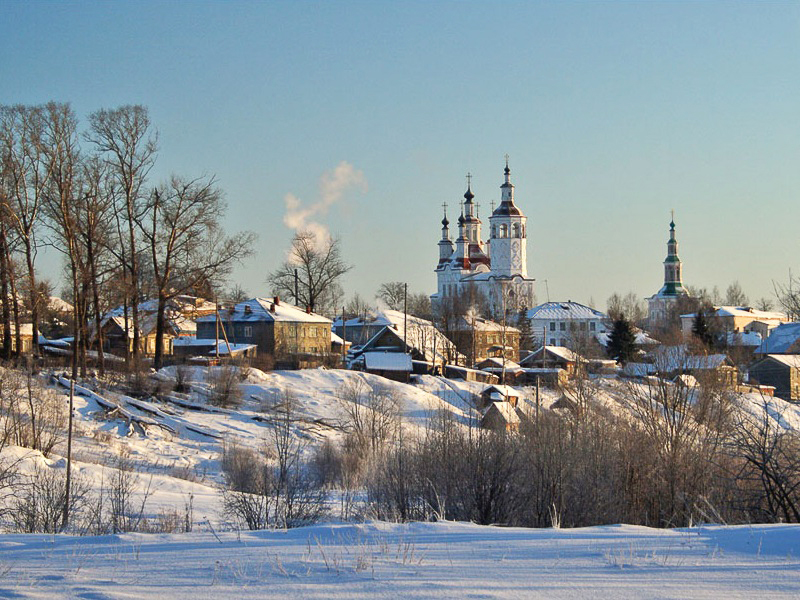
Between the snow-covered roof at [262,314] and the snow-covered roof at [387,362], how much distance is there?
380 inches

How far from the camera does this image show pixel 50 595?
674 centimetres

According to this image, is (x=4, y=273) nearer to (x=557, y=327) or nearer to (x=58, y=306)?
(x=58, y=306)

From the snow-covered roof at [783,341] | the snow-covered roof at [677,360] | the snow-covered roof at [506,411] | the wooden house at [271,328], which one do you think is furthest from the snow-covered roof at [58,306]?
the snow-covered roof at [783,341]

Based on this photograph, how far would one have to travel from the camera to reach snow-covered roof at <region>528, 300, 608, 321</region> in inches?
3888

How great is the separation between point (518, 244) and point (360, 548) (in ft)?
375

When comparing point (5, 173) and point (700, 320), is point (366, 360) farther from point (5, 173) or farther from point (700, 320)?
point (700, 320)

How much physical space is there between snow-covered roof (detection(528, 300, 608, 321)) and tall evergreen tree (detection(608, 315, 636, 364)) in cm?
2636

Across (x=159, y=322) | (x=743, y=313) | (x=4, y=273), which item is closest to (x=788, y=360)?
(x=159, y=322)

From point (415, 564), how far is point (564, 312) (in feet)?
308

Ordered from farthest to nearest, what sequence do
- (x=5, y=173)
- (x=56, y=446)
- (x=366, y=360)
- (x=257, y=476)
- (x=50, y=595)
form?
(x=366, y=360)
(x=5, y=173)
(x=56, y=446)
(x=257, y=476)
(x=50, y=595)

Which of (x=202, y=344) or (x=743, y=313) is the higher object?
(x=743, y=313)

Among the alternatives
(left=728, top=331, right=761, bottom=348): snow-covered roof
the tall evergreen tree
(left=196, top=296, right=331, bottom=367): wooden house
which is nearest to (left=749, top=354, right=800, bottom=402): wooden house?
the tall evergreen tree

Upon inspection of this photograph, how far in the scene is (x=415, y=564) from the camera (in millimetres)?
Result: 7730

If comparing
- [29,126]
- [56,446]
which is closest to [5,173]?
[29,126]
